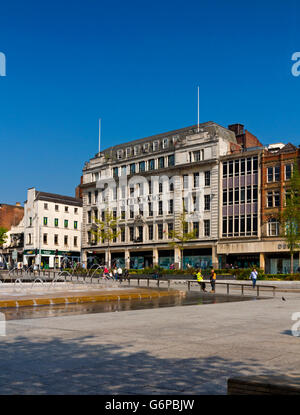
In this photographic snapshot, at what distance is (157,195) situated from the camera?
7225 centimetres

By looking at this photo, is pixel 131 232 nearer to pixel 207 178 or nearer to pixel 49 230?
pixel 207 178

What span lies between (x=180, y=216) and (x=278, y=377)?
210 feet

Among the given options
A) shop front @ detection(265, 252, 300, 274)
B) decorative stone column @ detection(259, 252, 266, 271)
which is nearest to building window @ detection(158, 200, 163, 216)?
decorative stone column @ detection(259, 252, 266, 271)

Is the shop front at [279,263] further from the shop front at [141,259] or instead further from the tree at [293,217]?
the shop front at [141,259]

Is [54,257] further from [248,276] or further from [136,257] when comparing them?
[248,276]

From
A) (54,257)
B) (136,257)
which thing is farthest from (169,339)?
(54,257)

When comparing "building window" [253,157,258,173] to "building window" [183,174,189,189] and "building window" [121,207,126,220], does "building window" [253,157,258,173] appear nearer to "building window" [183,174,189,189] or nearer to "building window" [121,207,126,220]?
"building window" [183,174,189,189]

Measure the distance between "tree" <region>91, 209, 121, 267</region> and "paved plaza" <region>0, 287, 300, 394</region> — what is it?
58.7m

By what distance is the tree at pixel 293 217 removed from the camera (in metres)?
51.0

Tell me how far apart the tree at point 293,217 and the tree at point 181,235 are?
1313 centimetres

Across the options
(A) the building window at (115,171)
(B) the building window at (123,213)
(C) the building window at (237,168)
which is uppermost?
(A) the building window at (115,171)

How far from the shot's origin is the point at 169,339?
998 cm

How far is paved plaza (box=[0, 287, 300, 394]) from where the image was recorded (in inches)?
233

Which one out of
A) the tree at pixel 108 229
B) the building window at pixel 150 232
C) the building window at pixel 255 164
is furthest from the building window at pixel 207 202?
the tree at pixel 108 229
